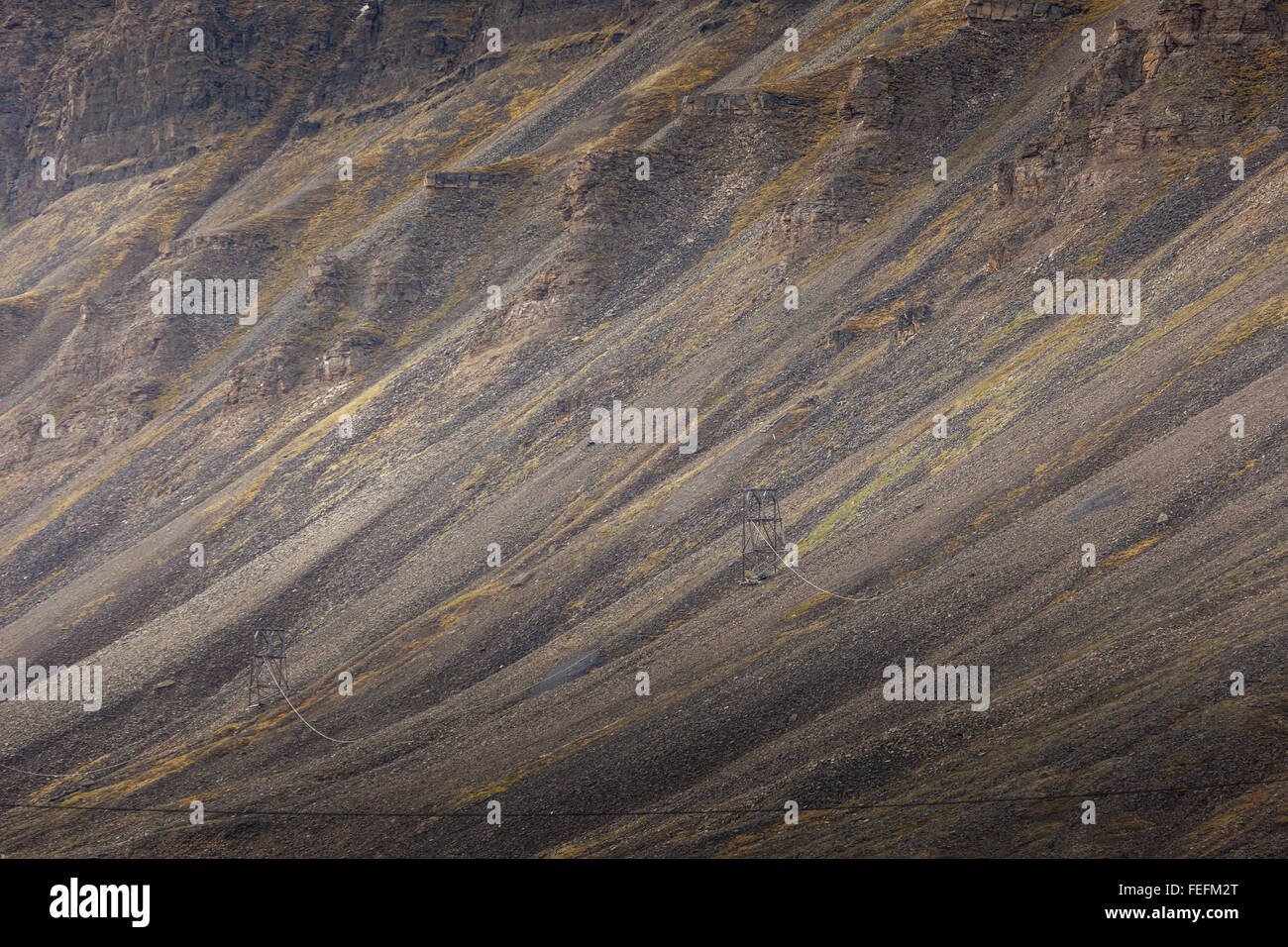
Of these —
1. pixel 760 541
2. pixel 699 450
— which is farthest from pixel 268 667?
pixel 760 541

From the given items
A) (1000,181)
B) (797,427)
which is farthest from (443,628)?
(1000,181)

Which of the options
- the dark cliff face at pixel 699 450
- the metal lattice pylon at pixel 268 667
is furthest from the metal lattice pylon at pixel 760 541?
the metal lattice pylon at pixel 268 667

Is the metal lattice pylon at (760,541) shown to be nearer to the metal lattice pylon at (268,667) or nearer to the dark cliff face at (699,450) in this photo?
the dark cliff face at (699,450)

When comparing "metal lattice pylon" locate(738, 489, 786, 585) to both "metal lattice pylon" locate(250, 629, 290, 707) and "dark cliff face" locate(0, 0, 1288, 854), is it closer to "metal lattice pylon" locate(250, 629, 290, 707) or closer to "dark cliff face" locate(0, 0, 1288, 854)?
Answer: "dark cliff face" locate(0, 0, 1288, 854)

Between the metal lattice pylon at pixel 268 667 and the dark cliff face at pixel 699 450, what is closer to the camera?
the dark cliff face at pixel 699 450

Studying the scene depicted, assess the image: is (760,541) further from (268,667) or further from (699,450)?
(268,667)
